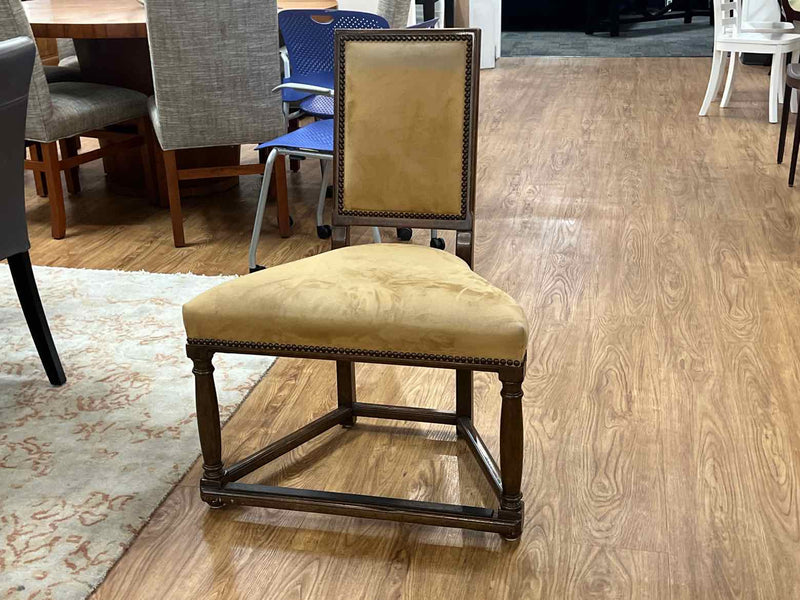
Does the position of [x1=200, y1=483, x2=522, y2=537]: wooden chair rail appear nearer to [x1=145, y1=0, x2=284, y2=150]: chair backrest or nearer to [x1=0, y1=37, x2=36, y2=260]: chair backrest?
[x1=0, y1=37, x2=36, y2=260]: chair backrest

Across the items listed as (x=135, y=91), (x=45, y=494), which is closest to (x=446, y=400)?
(x=45, y=494)

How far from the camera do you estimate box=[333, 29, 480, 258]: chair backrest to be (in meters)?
1.90

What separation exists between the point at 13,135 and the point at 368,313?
38.9 inches

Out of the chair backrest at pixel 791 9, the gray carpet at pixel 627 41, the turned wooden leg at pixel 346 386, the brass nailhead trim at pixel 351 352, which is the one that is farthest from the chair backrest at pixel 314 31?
the gray carpet at pixel 627 41

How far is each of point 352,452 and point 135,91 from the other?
2.26 meters

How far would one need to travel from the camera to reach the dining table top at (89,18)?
329cm

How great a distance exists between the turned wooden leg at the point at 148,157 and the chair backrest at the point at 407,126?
2.00 metres

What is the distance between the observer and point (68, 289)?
9.73ft

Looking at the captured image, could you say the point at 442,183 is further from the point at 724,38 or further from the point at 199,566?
the point at 724,38

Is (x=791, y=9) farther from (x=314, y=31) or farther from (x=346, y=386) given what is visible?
(x=346, y=386)

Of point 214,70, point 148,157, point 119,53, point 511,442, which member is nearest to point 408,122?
point 511,442

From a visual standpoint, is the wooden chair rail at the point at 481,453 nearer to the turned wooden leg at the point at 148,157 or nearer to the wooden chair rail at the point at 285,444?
the wooden chair rail at the point at 285,444

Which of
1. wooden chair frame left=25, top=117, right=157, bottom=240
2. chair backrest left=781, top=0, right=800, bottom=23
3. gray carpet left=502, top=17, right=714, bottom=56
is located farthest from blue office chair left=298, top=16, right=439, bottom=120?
gray carpet left=502, top=17, right=714, bottom=56

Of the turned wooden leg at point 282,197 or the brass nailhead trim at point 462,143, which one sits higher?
the brass nailhead trim at point 462,143
